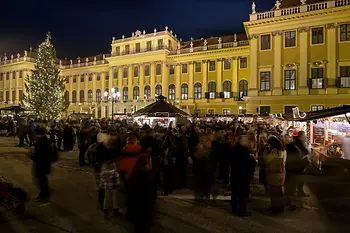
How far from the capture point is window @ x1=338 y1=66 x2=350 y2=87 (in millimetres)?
29683

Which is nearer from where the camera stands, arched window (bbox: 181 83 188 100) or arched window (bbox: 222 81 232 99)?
arched window (bbox: 222 81 232 99)

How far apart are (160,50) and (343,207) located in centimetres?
4505

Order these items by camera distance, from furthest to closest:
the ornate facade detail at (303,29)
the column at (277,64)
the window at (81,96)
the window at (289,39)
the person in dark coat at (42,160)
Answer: the window at (81,96) → the column at (277,64) → the window at (289,39) → the ornate facade detail at (303,29) → the person in dark coat at (42,160)

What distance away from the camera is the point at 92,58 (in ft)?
209

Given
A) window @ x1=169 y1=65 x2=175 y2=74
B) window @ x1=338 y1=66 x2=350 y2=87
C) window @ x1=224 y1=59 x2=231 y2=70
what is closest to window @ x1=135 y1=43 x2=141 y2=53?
window @ x1=169 y1=65 x2=175 y2=74

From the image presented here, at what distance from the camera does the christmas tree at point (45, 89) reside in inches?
1368

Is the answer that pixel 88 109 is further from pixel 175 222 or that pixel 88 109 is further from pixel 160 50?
pixel 175 222

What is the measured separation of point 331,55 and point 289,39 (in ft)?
15.0

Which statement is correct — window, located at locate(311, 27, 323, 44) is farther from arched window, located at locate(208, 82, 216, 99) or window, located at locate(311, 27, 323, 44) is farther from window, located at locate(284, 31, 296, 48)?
arched window, located at locate(208, 82, 216, 99)

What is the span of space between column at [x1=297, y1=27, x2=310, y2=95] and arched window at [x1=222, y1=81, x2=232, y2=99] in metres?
14.9

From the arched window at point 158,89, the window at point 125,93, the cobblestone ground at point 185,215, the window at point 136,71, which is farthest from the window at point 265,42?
the window at point 125,93

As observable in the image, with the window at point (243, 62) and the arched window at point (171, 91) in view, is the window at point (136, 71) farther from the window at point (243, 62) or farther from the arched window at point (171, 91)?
the window at point (243, 62)

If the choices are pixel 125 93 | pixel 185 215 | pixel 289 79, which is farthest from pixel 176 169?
pixel 125 93

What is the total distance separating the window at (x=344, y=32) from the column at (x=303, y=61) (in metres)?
3.16
